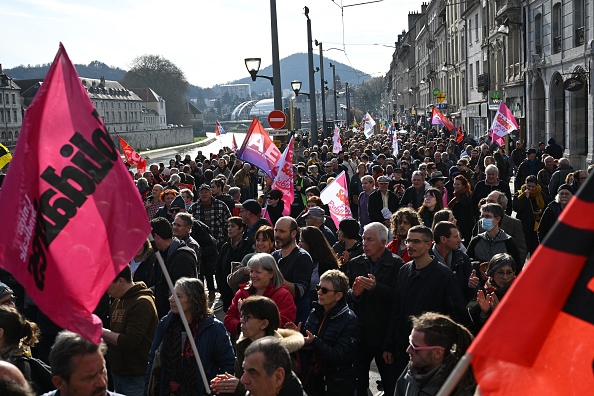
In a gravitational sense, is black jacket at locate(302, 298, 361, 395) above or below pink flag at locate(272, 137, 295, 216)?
below

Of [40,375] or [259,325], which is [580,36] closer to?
[259,325]

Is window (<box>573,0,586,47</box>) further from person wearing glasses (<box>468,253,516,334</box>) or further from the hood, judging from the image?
the hood

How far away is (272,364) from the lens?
13.8 feet

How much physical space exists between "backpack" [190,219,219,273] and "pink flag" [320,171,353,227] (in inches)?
70.9

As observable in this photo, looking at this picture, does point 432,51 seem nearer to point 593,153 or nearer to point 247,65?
point 593,153

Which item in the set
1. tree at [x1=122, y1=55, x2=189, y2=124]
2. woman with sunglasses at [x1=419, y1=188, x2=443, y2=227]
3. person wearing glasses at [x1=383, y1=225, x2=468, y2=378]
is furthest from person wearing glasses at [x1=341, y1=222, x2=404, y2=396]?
tree at [x1=122, y1=55, x2=189, y2=124]

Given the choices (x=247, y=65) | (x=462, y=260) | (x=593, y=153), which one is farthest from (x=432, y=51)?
(x=462, y=260)

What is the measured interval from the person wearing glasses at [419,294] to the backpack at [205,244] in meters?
4.00

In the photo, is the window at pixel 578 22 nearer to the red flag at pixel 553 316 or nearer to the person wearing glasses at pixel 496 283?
the person wearing glasses at pixel 496 283

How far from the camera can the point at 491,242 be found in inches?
301

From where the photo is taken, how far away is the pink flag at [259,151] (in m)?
13.6

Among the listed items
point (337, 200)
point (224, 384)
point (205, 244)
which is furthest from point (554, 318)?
point (337, 200)

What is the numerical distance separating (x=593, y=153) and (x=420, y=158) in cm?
660

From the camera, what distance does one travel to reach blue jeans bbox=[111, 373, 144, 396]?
233 inches
